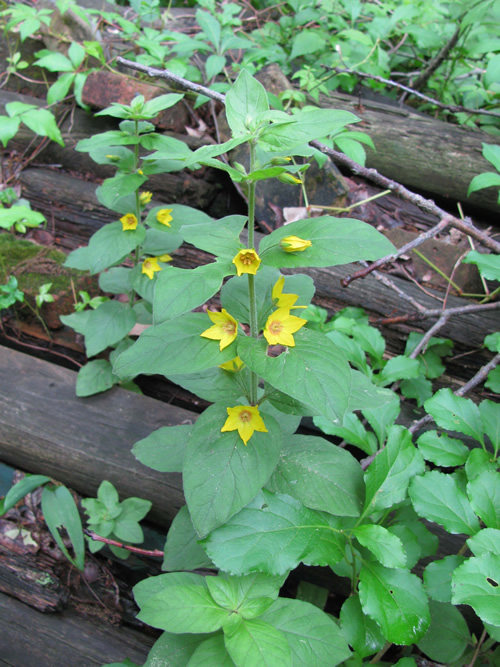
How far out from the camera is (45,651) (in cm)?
154

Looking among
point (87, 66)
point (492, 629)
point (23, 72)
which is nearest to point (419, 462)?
point (492, 629)

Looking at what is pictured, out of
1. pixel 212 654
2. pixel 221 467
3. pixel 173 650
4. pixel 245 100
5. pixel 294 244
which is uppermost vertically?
pixel 245 100

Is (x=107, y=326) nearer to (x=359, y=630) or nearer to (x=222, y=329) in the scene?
(x=222, y=329)

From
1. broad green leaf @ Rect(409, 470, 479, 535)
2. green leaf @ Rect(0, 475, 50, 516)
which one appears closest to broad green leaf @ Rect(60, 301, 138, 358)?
green leaf @ Rect(0, 475, 50, 516)

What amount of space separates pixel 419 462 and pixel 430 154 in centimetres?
251

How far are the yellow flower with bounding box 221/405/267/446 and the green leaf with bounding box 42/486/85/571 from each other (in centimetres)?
89

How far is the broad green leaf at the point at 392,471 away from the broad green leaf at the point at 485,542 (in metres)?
0.19

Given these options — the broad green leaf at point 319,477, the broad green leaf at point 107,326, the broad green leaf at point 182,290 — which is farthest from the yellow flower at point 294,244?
the broad green leaf at point 107,326

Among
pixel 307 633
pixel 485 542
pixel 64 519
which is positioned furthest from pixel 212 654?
pixel 64 519

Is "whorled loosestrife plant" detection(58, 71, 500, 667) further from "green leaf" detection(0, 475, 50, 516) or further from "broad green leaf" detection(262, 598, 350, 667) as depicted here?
"green leaf" detection(0, 475, 50, 516)

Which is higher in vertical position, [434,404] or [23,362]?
[434,404]

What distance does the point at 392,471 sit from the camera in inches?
52.2

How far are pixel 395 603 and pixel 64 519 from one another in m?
1.20

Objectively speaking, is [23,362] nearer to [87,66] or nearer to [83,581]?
[83,581]
